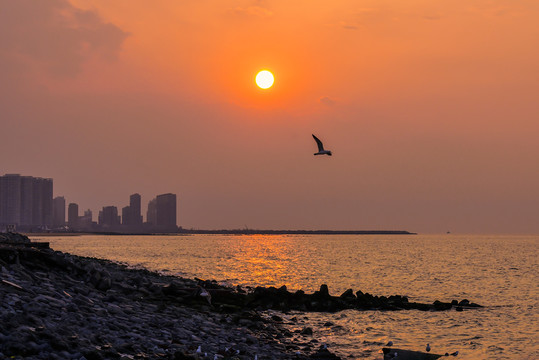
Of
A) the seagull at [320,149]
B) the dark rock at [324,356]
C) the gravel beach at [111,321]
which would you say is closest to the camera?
the gravel beach at [111,321]

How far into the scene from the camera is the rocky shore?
550 inches

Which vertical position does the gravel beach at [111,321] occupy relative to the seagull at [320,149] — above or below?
below

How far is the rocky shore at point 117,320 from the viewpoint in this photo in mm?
13961

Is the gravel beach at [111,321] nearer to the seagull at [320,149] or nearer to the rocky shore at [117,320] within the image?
the rocky shore at [117,320]

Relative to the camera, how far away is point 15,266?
21.4m

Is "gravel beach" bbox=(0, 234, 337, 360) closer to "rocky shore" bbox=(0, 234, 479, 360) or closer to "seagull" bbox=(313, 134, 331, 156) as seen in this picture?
"rocky shore" bbox=(0, 234, 479, 360)

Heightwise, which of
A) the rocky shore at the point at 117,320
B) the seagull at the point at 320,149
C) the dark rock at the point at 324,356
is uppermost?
the seagull at the point at 320,149

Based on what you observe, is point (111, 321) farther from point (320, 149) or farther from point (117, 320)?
point (320, 149)

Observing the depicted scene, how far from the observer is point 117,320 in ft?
59.9

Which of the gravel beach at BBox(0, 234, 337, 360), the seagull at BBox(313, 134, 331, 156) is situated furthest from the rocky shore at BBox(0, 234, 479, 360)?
the seagull at BBox(313, 134, 331, 156)

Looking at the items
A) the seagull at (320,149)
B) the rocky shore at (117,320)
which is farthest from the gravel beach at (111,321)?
the seagull at (320,149)

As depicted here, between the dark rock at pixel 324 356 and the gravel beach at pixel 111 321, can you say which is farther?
the dark rock at pixel 324 356

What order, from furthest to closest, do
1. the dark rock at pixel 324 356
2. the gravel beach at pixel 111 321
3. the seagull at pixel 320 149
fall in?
the seagull at pixel 320 149
the dark rock at pixel 324 356
the gravel beach at pixel 111 321

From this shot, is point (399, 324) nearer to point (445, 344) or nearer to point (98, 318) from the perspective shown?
point (445, 344)
